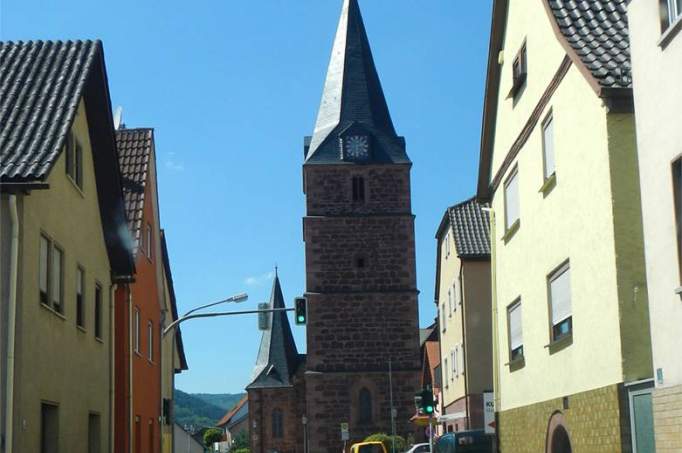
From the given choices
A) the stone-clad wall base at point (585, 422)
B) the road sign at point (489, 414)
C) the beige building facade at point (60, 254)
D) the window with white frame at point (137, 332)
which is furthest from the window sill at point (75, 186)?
the road sign at point (489, 414)

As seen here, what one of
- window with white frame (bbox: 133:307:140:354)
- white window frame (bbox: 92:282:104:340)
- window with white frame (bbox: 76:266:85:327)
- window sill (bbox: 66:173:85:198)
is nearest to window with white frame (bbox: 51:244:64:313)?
window sill (bbox: 66:173:85:198)

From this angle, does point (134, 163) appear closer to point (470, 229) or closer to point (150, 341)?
point (150, 341)

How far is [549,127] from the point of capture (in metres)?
17.2

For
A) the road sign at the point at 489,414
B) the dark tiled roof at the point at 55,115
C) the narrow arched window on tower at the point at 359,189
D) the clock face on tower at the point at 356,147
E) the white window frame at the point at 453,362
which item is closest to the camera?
the dark tiled roof at the point at 55,115

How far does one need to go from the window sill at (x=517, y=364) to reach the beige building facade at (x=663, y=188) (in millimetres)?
7377

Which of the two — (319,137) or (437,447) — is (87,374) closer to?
(437,447)

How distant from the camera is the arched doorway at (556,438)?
55.4 feet

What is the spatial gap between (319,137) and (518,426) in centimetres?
5649

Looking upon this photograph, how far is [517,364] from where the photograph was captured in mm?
19781

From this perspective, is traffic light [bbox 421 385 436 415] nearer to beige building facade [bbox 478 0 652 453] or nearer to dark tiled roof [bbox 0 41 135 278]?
beige building facade [bbox 478 0 652 453]

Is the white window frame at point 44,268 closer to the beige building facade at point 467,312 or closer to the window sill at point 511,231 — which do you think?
the window sill at point 511,231

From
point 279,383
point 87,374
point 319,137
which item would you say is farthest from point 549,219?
point 279,383

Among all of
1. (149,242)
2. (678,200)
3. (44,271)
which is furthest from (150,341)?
(678,200)

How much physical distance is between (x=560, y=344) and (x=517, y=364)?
3.33 m
